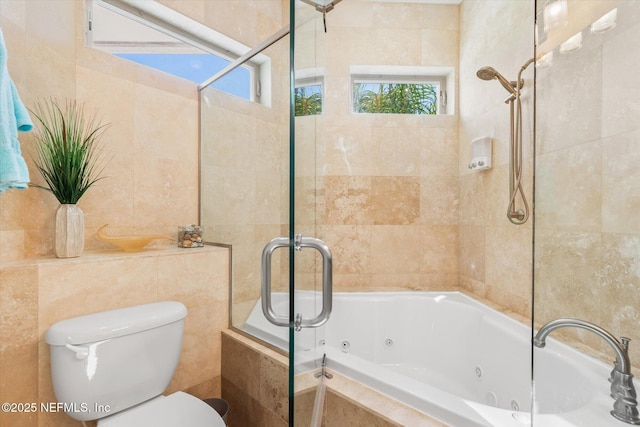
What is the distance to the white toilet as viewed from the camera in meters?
0.98

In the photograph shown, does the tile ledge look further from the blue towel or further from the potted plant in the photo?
the blue towel

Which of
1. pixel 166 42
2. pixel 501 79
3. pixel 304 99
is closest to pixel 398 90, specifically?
pixel 501 79

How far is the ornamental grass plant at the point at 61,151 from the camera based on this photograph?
1177 mm

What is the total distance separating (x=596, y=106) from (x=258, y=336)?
1.57 metres

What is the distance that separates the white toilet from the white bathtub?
0.38 m

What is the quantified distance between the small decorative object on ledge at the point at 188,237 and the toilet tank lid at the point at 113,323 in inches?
14.5

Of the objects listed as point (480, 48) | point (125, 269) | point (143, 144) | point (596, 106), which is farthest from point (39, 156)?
point (480, 48)

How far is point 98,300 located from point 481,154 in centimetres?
205

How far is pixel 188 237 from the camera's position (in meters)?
1.55

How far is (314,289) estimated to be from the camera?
2.99 ft

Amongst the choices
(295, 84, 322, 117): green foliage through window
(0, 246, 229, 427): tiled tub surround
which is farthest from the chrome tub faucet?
(0, 246, 229, 427): tiled tub surround

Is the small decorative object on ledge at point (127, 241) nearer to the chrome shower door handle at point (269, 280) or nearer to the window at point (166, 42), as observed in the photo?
the window at point (166, 42)

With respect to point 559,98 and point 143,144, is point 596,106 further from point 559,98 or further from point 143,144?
point 143,144

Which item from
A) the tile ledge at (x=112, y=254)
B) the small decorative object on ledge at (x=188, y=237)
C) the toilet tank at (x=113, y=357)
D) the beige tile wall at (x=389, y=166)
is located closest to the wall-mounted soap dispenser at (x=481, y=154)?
the beige tile wall at (x=389, y=166)
